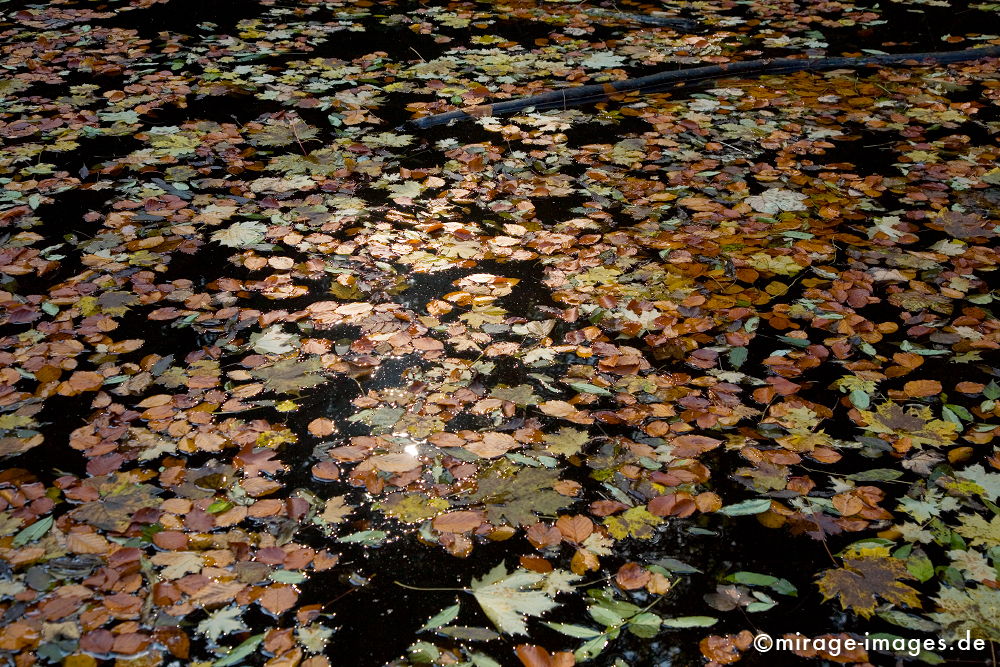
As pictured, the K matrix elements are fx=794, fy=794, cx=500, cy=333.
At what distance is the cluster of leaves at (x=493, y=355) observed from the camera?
7.69 feet

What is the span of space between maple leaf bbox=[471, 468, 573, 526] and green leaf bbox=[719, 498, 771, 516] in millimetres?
510

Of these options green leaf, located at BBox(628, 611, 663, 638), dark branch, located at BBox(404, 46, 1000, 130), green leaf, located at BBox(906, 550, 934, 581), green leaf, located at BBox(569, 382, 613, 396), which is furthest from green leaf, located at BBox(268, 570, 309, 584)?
dark branch, located at BBox(404, 46, 1000, 130)

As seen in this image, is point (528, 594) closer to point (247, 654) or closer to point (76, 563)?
point (247, 654)

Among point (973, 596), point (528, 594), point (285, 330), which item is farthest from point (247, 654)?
point (973, 596)

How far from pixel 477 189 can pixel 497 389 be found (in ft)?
5.67

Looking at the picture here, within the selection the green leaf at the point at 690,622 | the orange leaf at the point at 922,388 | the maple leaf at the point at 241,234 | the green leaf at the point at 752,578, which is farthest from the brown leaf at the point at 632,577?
the maple leaf at the point at 241,234

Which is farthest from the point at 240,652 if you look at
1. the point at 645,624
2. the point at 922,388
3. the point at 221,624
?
the point at 922,388

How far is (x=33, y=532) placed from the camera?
2.49 m

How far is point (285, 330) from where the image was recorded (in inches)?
134

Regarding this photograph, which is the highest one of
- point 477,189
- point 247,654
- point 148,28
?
point 148,28

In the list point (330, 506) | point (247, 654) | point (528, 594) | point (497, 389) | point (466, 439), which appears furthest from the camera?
point (497, 389)

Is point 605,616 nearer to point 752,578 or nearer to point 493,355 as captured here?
point 752,578

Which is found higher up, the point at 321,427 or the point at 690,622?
the point at 321,427

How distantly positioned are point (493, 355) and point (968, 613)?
1821mm
